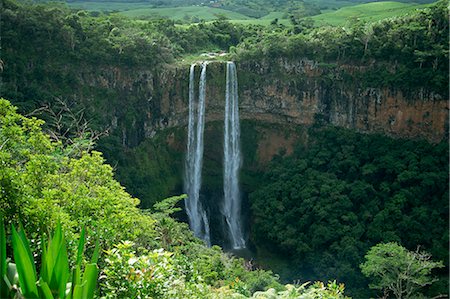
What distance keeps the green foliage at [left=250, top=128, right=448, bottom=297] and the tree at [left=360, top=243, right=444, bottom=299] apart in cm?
270

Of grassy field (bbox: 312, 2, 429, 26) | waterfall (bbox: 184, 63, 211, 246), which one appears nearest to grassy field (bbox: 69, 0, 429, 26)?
grassy field (bbox: 312, 2, 429, 26)

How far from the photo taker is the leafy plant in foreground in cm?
521

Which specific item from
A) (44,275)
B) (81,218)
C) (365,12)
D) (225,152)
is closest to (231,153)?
(225,152)

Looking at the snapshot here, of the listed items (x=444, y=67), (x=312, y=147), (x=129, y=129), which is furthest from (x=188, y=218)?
(x=444, y=67)

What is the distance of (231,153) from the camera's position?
30609mm

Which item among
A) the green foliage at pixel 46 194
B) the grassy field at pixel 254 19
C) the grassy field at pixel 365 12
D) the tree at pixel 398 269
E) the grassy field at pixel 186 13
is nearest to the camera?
the green foliage at pixel 46 194

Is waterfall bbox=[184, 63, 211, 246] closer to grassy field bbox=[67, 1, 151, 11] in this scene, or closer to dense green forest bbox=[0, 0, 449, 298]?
dense green forest bbox=[0, 0, 449, 298]

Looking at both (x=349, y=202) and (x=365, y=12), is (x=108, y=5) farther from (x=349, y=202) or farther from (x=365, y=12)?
(x=349, y=202)

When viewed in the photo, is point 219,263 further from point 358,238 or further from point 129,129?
point 129,129

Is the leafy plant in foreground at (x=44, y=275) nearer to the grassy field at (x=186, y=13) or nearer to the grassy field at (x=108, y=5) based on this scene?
the grassy field at (x=186, y=13)

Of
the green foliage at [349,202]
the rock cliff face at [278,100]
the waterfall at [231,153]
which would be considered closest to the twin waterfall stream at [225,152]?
the waterfall at [231,153]

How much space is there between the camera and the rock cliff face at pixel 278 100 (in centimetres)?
2692

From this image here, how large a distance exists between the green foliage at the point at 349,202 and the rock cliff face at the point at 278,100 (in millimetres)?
1039

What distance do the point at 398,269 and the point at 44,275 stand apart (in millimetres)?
15875
